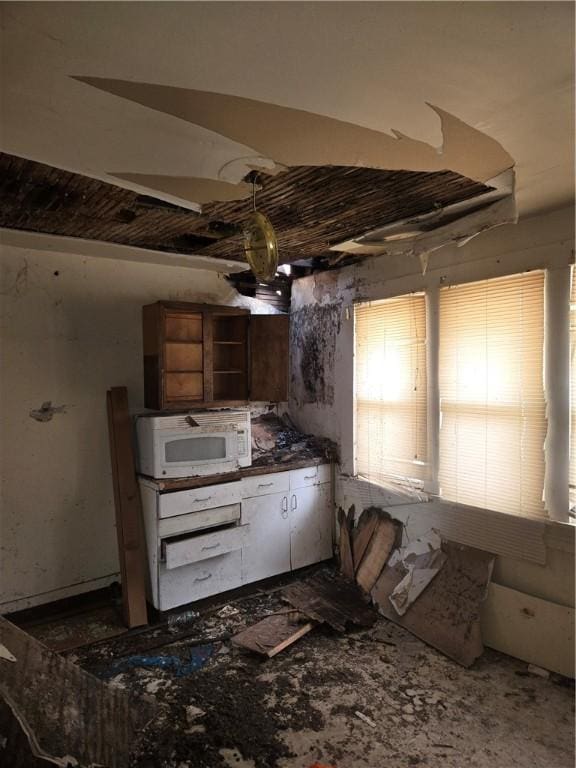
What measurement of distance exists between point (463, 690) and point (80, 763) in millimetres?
1761

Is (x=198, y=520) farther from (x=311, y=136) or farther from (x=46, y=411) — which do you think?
(x=311, y=136)

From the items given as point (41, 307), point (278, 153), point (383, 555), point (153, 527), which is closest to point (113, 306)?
point (41, 307)

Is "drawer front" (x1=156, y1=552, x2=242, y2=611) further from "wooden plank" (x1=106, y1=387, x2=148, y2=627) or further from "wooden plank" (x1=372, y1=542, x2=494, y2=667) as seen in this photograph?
"wooden plank" (x1=372, y1=542, x2=494, y2=667)

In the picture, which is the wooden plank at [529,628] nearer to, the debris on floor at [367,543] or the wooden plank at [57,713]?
the debris on floor at [367,543]

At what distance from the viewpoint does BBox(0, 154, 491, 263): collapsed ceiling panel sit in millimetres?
1938

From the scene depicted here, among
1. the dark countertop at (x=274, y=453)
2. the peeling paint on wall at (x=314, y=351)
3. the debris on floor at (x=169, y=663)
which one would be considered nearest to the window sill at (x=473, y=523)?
the dark countertop at (x=274, y=453)

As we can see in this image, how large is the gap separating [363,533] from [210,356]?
5.73ft

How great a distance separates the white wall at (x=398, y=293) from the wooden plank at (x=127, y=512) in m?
1.56

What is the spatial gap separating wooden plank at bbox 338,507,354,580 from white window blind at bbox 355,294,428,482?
1.29 feet

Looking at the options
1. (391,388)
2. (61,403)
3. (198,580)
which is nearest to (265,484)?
(198,580)

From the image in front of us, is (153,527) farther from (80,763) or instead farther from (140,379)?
(80,763)

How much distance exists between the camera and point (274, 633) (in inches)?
108

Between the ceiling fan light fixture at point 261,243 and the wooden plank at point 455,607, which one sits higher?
the ceiling fan light fixture at point 261,243

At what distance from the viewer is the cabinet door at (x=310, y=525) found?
3504mm
